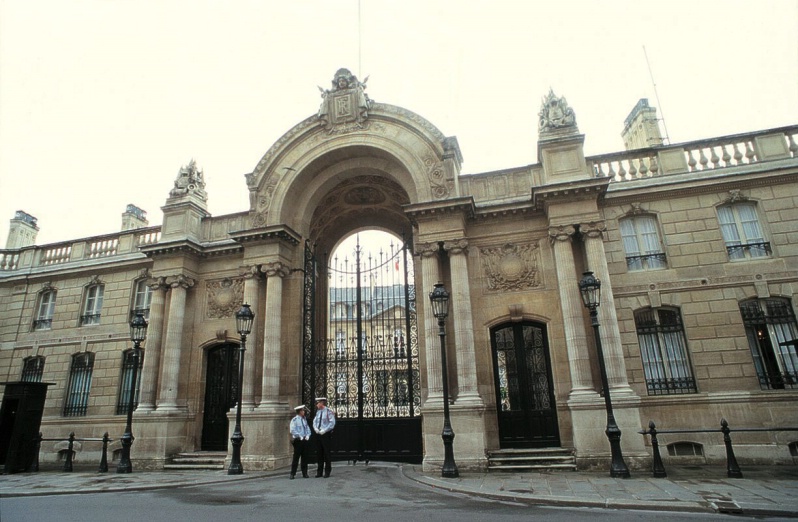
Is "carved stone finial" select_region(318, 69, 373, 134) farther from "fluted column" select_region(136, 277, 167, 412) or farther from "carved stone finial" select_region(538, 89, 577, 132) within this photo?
"fluted column" select_region(136, 277, 167, 412)

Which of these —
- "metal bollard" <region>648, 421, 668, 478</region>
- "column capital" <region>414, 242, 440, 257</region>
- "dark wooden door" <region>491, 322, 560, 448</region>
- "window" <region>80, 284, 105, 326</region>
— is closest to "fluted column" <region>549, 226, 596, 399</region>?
"dark wooden door" <region>491, 322, 560, 448</region>

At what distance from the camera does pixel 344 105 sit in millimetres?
17344

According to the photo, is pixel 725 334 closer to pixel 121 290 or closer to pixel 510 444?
pixel 510 444

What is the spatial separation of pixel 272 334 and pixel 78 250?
39.2ft

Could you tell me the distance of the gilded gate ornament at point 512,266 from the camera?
15109 mm

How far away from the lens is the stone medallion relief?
17844 mm

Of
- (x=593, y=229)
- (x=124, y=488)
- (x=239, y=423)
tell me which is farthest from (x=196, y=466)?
(x=593, y=229)

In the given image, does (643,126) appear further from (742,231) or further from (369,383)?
(369,383)

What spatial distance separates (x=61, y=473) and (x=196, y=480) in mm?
5978

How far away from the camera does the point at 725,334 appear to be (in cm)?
1391

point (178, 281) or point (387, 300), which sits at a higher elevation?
point (178, 281)

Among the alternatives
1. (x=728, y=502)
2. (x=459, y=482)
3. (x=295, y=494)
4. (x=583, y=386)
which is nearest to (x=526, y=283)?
(x=583, y=386)

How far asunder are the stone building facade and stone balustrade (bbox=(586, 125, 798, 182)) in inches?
2.6

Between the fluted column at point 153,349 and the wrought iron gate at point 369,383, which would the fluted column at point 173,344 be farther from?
the wrought iron gate at point 369,383
